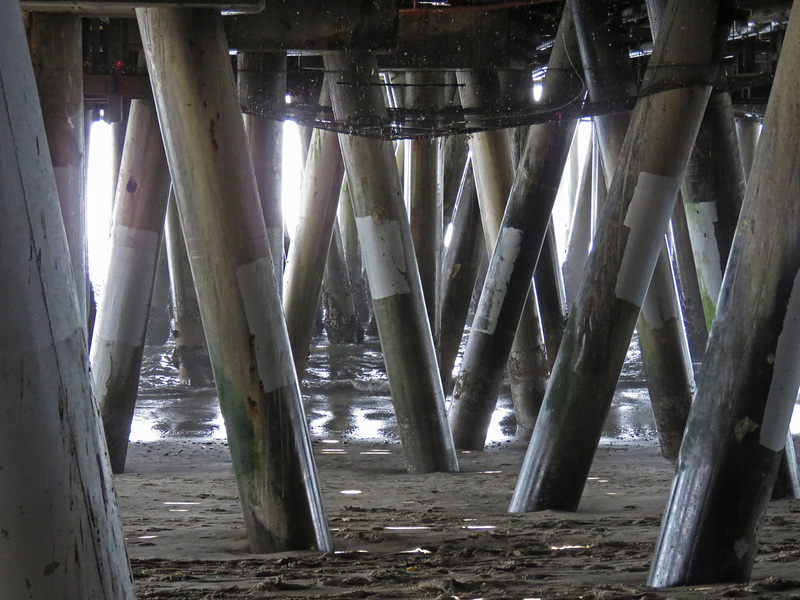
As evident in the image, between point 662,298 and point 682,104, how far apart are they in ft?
8.52

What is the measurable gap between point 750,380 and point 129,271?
4884 millimetres

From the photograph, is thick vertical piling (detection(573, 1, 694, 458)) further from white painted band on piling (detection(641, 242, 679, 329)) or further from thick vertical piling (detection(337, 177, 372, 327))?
thick vertical piling (detection(337, 177, 372, 327))

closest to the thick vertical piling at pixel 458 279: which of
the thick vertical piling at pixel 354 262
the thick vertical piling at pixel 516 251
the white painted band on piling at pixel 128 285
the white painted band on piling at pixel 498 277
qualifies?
the thick vertical piling at pixel 516 251

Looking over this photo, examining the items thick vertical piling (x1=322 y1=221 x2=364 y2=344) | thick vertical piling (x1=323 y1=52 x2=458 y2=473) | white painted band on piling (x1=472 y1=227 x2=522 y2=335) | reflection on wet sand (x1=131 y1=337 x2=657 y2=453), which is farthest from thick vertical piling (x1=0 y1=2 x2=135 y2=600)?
thick vertical piling (x1=322 y1=221 x2=364 y2=344)

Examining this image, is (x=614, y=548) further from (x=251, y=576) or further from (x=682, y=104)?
(x=682, y=104)

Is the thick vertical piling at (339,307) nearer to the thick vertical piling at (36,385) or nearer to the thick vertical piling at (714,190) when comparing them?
the thick vertical piling at (714,190)

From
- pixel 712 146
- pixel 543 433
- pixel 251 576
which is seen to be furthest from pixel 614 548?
Result: pixel 712 146

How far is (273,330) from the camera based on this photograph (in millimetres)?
4215

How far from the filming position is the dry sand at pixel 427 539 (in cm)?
322

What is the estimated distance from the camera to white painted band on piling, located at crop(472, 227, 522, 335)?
296 inches

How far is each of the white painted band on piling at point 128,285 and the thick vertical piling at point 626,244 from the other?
125 inches

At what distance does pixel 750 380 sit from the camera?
3.12 m

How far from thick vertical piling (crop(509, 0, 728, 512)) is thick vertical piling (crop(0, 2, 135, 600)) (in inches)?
137

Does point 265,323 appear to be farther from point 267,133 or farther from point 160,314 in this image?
point 160,314
